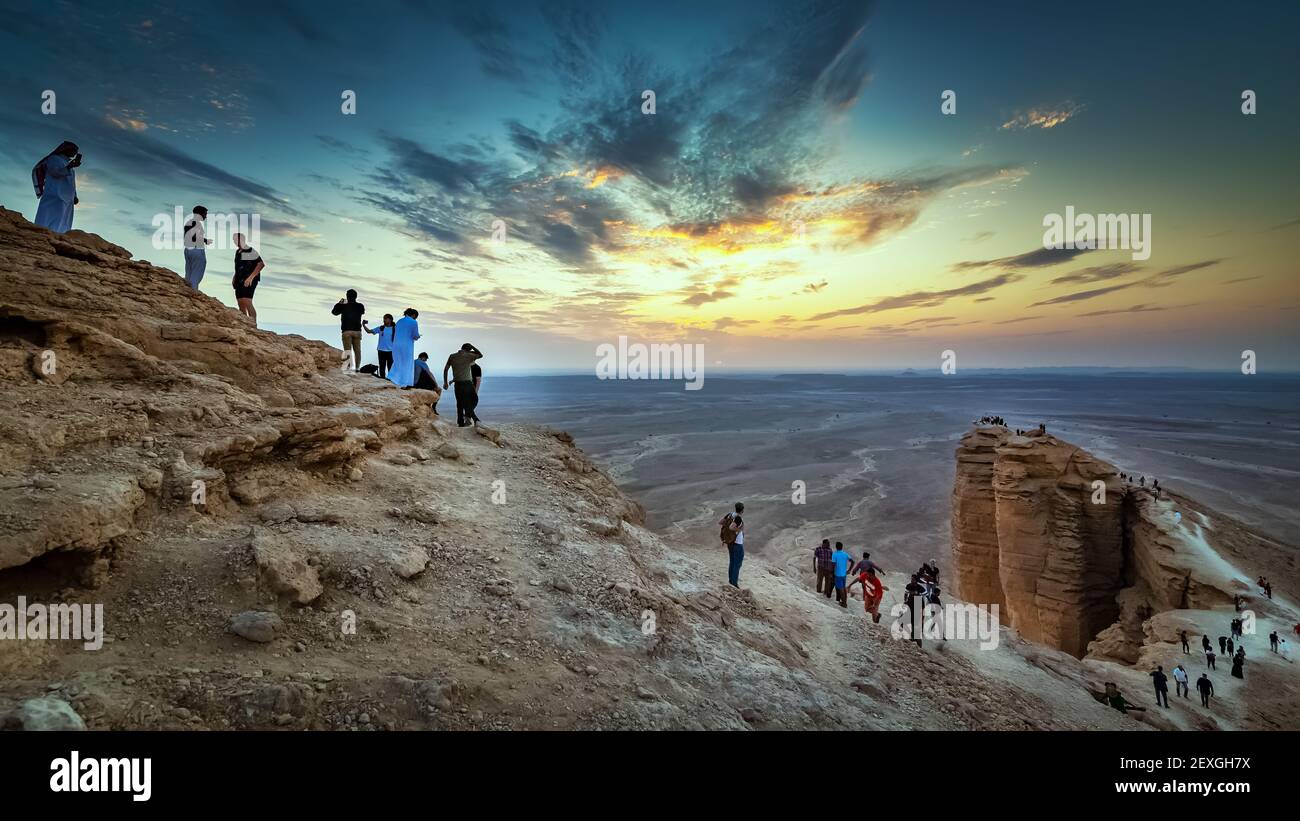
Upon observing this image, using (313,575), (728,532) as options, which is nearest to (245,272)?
(313,575)

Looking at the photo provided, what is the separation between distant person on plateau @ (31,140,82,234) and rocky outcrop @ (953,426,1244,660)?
3632 centimetres

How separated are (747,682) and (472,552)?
4.66 meters

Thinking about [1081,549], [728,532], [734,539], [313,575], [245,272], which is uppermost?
[245,272]

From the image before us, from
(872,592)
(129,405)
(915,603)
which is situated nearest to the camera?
(129,405)

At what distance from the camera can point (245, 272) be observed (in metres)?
11.4

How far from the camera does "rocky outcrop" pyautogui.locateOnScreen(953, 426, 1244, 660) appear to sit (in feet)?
79.0

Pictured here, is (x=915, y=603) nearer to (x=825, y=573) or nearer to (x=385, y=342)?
(x=825, y=573)

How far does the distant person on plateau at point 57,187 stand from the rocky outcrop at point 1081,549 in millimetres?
36316

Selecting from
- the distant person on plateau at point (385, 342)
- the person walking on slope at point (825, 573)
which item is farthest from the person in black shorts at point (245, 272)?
the person walking on slope at point (825, 573)

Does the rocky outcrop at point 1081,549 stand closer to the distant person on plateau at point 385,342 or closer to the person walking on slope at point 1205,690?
the person walking on slope at point 1205,690

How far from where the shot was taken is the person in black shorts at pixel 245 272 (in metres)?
11.2

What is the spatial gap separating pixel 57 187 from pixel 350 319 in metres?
5.50

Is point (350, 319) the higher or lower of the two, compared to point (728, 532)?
higher

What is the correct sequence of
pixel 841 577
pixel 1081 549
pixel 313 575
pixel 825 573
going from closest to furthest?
1. pixel 313 575
2. pixel 841 577
3. pixel 825 573
4. pixel 1081 549
